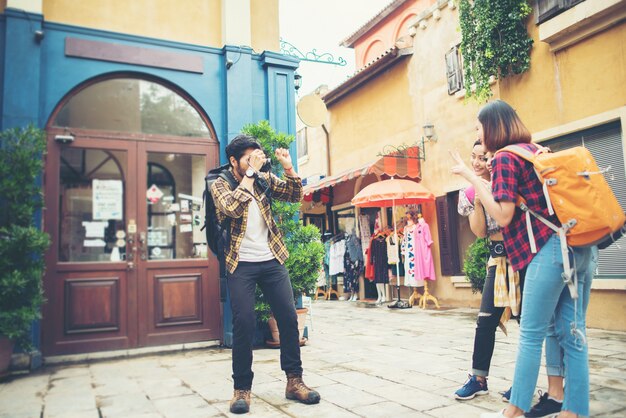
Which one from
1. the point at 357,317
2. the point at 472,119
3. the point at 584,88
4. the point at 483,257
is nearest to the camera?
the point at 584,88

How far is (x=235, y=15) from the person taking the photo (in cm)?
648

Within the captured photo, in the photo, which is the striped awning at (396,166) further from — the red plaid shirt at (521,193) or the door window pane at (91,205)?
the red plaid shirt at (521,193)

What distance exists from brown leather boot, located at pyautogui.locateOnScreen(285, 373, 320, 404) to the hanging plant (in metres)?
6.60

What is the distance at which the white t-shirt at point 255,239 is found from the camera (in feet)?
11.6

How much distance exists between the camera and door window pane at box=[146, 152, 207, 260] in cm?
619

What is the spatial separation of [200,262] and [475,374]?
12.6ft

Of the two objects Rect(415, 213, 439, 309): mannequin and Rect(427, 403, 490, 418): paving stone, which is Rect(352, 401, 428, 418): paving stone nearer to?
Rect(427, 403, 490, 418): paving stone

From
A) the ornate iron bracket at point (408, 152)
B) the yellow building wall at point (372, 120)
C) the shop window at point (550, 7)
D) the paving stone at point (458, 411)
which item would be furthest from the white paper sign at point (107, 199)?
the yellow building wall at point (372, 120)

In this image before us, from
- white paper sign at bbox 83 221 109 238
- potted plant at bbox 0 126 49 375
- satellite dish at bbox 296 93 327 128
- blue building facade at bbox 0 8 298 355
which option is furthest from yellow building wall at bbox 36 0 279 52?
white paper sign at bbox 83 221 109 238

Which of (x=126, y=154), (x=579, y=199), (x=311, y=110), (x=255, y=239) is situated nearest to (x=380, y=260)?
(x=311, y=110)

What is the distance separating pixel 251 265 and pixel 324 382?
1.28 meters

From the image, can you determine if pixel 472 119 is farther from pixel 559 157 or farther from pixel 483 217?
pixel 559 157

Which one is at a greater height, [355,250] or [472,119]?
[472,119]

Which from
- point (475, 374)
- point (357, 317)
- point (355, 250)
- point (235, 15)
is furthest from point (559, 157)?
point (355, 250)
